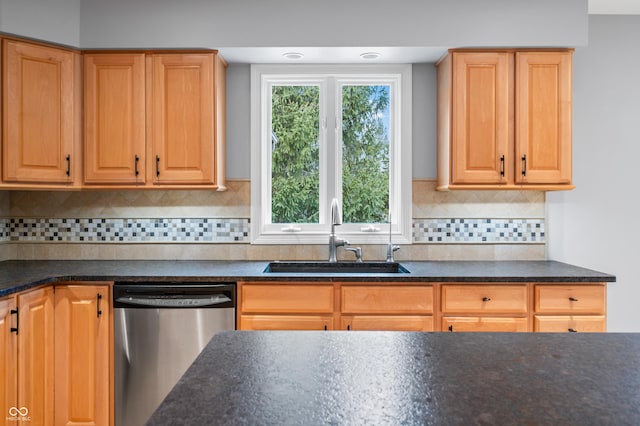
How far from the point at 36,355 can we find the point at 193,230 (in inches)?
44.9

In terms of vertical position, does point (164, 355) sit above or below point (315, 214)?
below

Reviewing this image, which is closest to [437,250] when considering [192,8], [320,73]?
[320,73]

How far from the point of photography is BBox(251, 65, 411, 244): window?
3.08 metres

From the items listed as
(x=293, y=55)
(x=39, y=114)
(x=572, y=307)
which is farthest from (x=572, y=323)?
(x=39, y=114)

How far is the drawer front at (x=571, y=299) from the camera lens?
2.39m

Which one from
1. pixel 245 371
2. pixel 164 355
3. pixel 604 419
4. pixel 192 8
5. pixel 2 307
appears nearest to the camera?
pixel 604 419

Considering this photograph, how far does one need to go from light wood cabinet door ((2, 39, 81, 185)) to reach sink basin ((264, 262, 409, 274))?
1.39 metres

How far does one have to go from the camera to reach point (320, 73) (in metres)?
3.06

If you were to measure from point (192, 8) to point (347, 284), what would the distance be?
1.89 metres

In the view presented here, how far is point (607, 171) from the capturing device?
3020mm

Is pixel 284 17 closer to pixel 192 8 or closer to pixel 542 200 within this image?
pixel 192 8

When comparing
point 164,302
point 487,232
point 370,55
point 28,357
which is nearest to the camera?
point 28,357

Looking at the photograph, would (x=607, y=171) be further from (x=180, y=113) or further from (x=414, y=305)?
(x=180, y=113)

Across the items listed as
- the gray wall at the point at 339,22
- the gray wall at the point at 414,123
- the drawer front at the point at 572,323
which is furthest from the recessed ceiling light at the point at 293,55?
the drawer front at the point at 572,323
